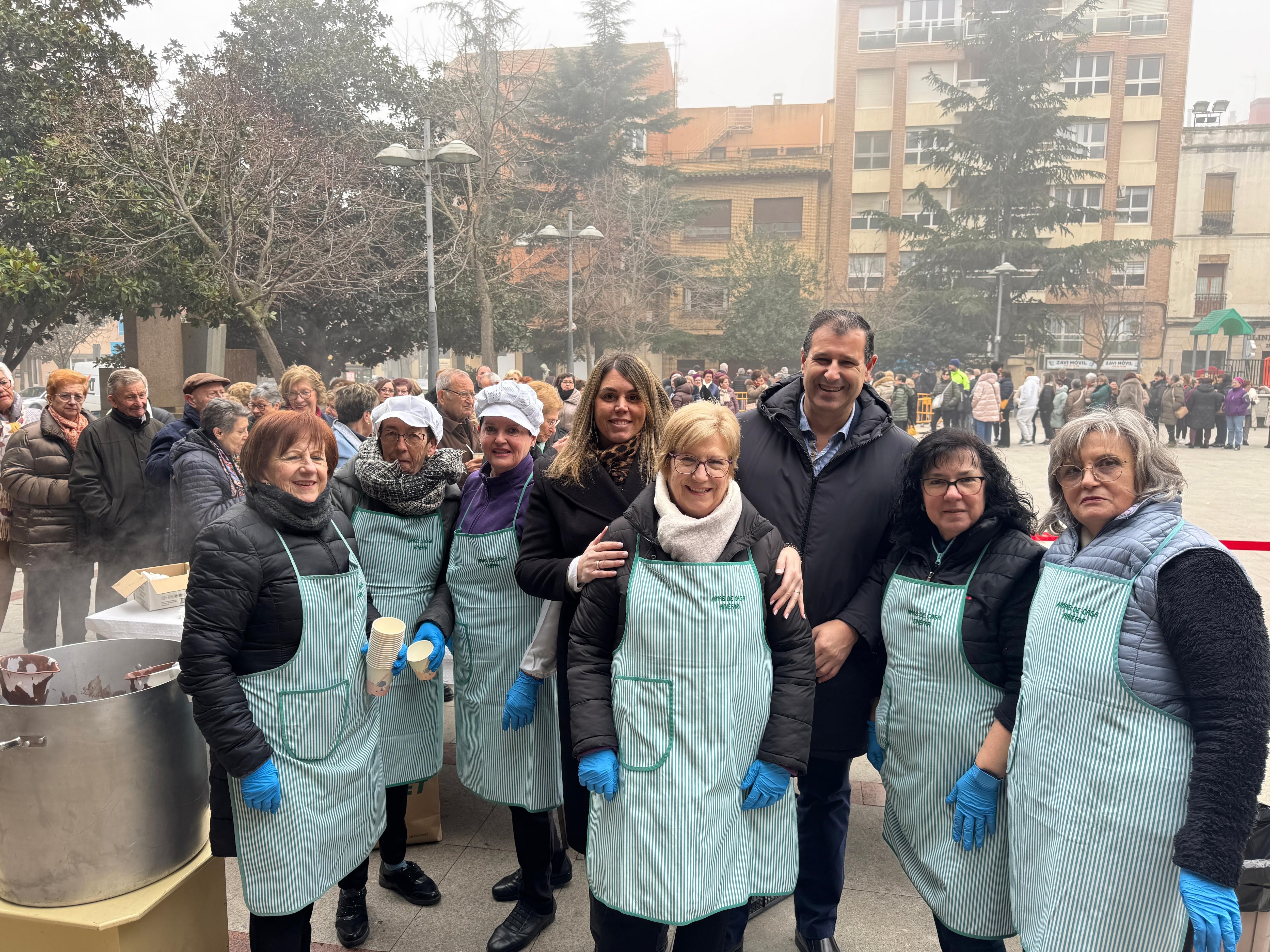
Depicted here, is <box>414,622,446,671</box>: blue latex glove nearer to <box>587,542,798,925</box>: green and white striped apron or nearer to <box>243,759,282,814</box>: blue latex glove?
<box>243,759,282,814</box>: blue latex glove

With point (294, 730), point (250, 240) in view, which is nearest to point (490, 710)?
point (294, 730)

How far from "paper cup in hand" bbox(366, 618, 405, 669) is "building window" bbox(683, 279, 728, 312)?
34.3m

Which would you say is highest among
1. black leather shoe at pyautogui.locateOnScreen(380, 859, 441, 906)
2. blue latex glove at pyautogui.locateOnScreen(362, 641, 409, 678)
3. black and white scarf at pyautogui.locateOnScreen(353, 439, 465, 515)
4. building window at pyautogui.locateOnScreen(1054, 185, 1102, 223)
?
building window at pyautogui.locateOnScreen(1054, 185, 1102, 223)

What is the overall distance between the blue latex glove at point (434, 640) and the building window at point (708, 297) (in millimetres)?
33920

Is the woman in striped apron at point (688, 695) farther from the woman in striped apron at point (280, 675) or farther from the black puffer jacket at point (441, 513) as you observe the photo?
the black puffer jacket at point (441, 513)

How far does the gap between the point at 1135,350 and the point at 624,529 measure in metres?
46.4

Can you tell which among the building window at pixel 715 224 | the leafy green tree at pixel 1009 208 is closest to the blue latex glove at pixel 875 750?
the leafy green tree at pixel 1009 208

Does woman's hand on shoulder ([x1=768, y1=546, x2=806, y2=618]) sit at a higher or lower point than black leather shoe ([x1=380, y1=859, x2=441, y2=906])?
higher

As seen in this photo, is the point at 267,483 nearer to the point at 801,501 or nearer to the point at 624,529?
the point at 624,529

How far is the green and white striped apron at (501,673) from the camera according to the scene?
9.48 feet

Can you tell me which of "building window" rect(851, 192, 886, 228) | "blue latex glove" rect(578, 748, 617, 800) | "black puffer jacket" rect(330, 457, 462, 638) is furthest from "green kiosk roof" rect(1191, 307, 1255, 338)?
"blue latex glove" rect(578, 748, 617, 800)

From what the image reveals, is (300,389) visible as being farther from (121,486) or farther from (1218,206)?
(1218,206)

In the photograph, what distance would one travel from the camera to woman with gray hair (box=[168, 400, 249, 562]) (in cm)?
419

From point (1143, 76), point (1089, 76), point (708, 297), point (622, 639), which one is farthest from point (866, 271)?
point (622, 639)
